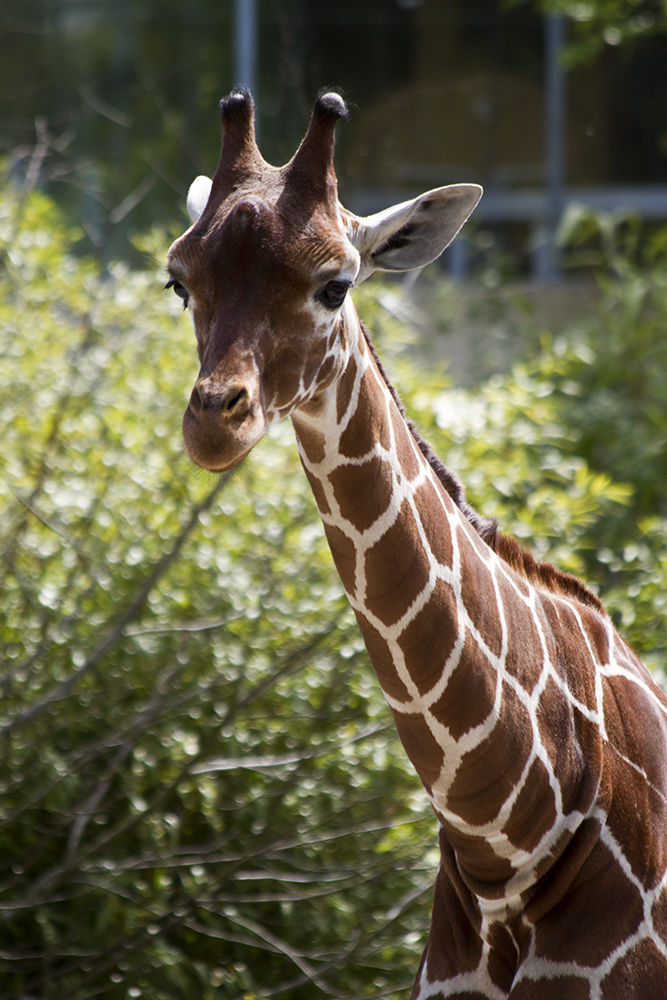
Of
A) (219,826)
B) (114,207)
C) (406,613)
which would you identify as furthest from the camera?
(219,826)

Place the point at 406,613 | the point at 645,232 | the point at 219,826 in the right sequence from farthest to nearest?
the point at 645,232 → the point at 219,826 → the point at 406,613

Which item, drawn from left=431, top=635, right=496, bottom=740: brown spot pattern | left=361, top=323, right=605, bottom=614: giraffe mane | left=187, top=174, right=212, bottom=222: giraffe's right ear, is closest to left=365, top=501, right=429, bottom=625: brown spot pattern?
left=431, top=635, right=496, bottom=740: brown spot pattern

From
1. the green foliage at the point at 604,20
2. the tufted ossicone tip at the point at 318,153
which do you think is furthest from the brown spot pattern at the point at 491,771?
the green foliage at the point at 604,20

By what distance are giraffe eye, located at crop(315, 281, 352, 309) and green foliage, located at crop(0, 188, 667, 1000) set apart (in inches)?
53.7

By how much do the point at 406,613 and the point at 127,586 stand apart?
2128 mm

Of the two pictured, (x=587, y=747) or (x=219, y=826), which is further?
(x=219, y=826)

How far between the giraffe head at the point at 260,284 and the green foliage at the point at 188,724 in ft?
4.40

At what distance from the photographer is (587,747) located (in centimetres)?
210

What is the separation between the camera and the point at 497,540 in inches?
90.9

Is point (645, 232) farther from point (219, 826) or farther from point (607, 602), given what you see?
point (219, 826)

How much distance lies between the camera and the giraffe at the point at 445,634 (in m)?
1.74

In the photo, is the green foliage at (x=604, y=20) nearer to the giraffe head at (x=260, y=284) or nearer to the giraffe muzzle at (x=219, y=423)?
the giraffe head at (x=260, y=284)

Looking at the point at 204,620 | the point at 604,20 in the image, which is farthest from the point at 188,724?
the point at 604,20

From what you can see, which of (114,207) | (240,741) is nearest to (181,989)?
(240,741)
